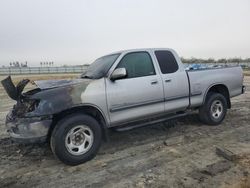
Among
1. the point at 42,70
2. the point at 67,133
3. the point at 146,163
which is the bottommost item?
the point at 146,163

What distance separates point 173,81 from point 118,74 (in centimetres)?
149

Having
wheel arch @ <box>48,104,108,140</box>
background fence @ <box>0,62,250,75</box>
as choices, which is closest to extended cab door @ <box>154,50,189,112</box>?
wheel arch @ <box>48,104,108,140</box>

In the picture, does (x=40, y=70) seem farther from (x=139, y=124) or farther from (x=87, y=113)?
(x=87, y=113)

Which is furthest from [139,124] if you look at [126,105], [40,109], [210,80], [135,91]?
[210,80]

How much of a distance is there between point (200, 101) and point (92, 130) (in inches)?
117

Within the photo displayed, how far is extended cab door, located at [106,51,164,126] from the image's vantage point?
463cm

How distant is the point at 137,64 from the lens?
5168 millimetres

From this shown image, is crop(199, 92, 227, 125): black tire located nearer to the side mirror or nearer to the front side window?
the front side window

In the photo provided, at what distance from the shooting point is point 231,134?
18.5ft

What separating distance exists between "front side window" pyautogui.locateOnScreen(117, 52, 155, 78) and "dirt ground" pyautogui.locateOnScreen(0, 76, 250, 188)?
1.48 metres

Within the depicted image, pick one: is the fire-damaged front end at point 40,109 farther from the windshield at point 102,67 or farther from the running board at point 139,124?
the running board at point 139,124

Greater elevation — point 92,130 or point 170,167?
point 92,130

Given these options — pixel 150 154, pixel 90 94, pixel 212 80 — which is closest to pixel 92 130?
pixel 90 94

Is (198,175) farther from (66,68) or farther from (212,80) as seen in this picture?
(66,68)
